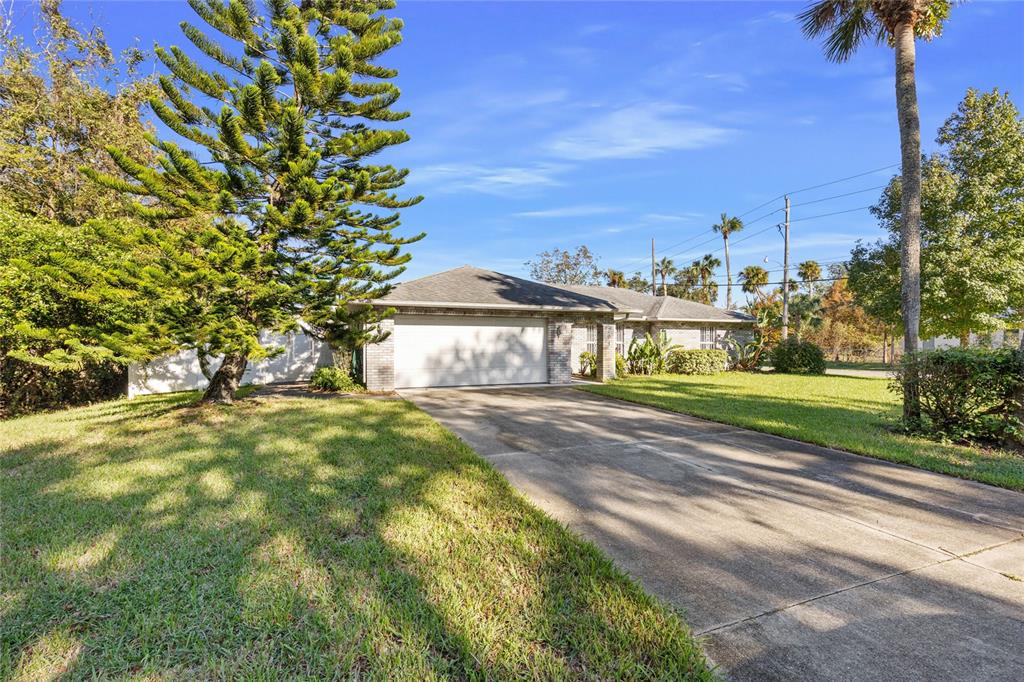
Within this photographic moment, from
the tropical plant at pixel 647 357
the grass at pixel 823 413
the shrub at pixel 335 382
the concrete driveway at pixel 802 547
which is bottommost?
the concrete driveway at pixel 802 547

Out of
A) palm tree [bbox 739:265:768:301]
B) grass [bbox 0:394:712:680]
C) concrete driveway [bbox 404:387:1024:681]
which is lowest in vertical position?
concrete driveway [bbox 404:387:1024:681]

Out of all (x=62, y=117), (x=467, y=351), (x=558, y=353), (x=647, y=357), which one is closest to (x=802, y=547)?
(x=467, y=351)

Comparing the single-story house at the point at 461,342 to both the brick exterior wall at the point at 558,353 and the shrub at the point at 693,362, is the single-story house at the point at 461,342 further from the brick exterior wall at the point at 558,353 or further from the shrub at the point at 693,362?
the shrub at the point at 693,362

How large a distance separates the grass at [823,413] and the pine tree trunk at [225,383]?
867 cm

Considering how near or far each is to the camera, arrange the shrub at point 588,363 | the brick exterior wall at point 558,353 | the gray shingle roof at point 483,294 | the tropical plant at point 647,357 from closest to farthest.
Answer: the gray shingle roof at point 483,294 < the brick exterior wall at point 558,353 < the shrub at point 588,363 < the tropical plant at point 647,357

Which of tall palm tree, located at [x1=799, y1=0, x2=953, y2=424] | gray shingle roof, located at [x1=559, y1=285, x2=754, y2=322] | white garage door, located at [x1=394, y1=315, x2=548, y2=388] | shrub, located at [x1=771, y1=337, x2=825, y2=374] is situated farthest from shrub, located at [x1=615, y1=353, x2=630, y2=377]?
tall palm tree, located at [x1=799, y1=0, x2=953, y2=424]

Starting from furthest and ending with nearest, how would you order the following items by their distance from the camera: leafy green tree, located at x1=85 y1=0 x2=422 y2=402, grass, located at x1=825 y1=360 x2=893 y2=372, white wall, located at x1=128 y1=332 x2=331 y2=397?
1. grass, located at x1=825 y1=360 x2=893 y2=372
2. white wall, located at x1=128 y1=332 x2=331 y2=397
3. leafy green tree, located at x1=85 y1=0 x2=422 y2=402

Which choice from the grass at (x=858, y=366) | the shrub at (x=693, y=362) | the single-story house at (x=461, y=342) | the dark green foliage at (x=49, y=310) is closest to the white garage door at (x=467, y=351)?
the single-story house at (x=461, y=342)

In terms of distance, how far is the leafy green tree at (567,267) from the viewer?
41.9m

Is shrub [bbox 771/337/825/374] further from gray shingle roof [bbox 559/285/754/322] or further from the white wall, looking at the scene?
the white wall

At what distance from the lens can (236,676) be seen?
74.9 inches

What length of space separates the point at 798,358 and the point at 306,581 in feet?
68.9

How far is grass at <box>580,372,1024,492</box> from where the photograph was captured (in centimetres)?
516

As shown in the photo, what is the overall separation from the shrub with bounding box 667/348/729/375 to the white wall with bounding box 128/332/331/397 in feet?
44.3
